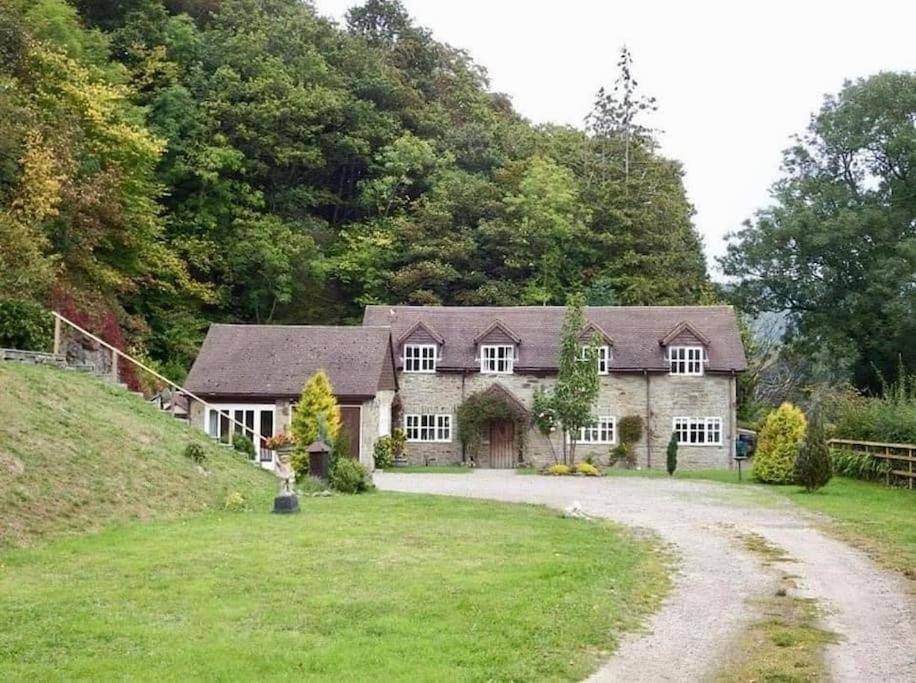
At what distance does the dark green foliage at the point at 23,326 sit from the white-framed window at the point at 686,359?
80.0 feet

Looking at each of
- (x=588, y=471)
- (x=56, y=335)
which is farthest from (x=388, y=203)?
(x=56, y=335)

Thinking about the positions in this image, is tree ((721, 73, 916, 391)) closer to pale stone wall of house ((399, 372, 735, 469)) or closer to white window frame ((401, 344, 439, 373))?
pale stone wall of house ((399, 372, 735, 469))

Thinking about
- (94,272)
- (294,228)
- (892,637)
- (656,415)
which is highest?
(294,228)

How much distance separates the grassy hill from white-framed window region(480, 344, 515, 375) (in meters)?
17.9

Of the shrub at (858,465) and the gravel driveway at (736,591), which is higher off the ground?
the shrub at (858,465)

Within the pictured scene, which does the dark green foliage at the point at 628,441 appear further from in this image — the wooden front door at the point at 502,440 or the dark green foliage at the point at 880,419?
the dark green foliage at the point at 880,419

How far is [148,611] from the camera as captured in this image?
963 centimetres

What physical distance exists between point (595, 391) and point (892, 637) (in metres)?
27.1

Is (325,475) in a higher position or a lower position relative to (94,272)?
lower

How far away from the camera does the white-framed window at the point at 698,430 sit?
40.2 m

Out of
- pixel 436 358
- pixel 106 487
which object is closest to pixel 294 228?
pixel 436 358

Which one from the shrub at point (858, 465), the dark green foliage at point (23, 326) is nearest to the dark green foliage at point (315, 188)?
the dark green foliage at point (23, 326)

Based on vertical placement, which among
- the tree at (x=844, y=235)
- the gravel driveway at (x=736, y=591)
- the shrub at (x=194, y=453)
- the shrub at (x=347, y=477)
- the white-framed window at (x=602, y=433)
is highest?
the tree at (x=844, y=235)

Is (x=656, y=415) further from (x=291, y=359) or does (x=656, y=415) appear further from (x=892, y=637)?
(x=892, y=637)
